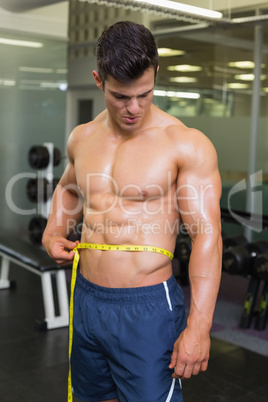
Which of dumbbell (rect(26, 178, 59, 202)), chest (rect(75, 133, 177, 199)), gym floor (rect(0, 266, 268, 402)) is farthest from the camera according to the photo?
dumbbell (rect(26, 178, 59, 202))

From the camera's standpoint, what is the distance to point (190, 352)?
1.20 m

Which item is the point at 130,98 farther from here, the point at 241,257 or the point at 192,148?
the point at 241,257

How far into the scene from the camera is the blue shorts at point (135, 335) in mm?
1299

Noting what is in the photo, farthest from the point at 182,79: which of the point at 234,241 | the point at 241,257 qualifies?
the point at 241,257

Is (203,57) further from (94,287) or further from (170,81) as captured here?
(94,287)

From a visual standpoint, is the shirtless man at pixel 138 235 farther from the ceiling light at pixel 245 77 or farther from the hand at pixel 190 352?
the ceiling light at pixel 245 77

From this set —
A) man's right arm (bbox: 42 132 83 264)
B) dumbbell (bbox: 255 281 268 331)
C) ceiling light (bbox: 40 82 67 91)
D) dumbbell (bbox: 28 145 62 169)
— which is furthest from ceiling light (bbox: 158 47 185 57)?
man's right arm (bbox: 42 132 83 264)

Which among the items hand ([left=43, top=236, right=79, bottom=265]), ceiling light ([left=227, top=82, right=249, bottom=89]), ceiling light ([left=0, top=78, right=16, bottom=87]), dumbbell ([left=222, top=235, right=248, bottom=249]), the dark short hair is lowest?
dumbbell ([left=222, top=235, right=248, bottom=249])

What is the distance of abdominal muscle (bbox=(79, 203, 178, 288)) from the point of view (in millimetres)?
1300

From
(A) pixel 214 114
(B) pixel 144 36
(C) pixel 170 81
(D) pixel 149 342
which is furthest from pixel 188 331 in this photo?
(C) pixel 170 81

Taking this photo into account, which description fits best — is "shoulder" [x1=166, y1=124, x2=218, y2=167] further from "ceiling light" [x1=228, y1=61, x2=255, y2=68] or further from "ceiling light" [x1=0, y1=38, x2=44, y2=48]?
"ceiling light" [x1=0, y1=38, x2=44, y2=48]

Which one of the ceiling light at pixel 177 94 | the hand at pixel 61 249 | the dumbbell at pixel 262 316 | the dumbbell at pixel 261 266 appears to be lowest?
the dumbbell at pixel 262 316

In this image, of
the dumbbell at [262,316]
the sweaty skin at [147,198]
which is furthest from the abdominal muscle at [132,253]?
the dumbbell at [262,316]

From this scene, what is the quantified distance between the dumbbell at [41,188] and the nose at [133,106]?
9.78ft
